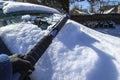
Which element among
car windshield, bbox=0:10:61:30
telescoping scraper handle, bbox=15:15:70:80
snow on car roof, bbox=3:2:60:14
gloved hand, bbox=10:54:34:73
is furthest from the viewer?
snow on car roof, bbox=3:2:60:14

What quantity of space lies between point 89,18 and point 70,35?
1240cm

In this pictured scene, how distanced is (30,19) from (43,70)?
0.65 metres

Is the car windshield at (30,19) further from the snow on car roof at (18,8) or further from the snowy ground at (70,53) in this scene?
the snowy ground at (70,53)

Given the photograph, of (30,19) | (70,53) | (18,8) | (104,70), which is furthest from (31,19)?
(104,70)

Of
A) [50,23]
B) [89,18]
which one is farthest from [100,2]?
[50,23]

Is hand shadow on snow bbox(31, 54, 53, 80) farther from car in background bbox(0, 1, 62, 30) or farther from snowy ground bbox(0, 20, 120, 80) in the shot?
car in background bbox(0, 1, 62, 30)

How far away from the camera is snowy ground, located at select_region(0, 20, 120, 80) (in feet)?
6.23

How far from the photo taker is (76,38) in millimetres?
2238

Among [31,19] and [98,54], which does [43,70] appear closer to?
[98,54]

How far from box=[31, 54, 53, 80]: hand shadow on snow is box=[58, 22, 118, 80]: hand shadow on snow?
19 centimetres

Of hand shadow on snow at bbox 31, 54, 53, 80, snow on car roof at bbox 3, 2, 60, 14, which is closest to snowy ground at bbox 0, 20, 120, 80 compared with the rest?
hand shadow on snow at bbox 31, 54, 53, 80

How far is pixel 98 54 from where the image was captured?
6.74 feet

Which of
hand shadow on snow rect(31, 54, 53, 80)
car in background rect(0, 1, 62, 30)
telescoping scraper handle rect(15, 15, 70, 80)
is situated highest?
car in background rect(0, 1, 62, 30)

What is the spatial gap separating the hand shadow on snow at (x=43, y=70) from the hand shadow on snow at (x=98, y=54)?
190 millimetres
